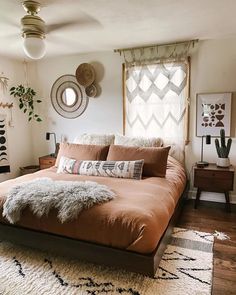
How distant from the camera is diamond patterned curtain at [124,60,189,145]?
3.35m

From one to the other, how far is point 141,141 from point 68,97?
1.63 meters

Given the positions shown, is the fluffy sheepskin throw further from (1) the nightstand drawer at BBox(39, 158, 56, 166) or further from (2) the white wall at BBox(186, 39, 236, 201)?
(2) the white wall at BBox(186, 39, 236, 201)

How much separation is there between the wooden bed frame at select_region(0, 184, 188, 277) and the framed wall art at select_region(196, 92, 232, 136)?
72.6 inches

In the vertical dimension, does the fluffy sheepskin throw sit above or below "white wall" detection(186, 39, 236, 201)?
below

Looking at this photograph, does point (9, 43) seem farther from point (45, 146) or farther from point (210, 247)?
point (210, 247)

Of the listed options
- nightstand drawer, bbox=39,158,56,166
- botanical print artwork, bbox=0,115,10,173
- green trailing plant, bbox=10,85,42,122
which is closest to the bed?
nightstand drawer, bbox=39,158,56,166

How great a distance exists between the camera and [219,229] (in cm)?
256

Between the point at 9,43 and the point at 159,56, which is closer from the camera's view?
the point at 9,43

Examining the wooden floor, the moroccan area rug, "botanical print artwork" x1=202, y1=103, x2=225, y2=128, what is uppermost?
"botanical print artwork" x1=202, y1=103, x2=225, y2=128

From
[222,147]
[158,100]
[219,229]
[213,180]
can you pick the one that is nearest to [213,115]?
[222,147]

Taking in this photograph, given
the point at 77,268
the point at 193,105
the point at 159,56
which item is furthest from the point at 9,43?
the point at 77,268

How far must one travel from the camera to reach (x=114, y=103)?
376 cm

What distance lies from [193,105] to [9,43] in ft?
8.86

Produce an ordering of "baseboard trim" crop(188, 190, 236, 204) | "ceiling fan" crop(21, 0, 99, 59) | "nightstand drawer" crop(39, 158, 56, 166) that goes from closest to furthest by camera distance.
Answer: "ceiling fan" crop(21, 0, 99, 59), "baseboard trim" crop(188, 190, 236, 204), "nightstand drawer" crop(39, 158, 56, 166)
